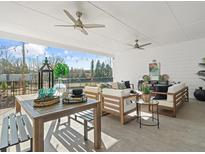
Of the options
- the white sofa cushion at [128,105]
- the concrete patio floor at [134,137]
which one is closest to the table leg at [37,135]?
the concrete patio floor at [134,137]

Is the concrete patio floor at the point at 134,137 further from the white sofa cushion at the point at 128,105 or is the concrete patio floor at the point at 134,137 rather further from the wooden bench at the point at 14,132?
the wooden bench at the point at 14,132

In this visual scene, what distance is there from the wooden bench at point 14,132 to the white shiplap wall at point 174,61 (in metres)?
6.23

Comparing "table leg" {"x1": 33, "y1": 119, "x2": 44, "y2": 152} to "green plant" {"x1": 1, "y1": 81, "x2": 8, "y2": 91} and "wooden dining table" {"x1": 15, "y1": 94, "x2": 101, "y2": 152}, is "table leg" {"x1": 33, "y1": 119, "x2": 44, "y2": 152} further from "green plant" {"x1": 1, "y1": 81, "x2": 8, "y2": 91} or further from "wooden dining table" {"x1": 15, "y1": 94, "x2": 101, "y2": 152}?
"green plant" {"x1": 1, "y1": 81, "x2": 8, "y2": 91}

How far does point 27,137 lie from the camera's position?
1453 mm

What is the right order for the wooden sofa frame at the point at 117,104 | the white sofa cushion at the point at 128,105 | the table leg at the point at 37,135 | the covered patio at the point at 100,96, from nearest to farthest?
the table leg at the point at 37,135 → the covered patio at the point at 100,96 → the wooden sofa frame at the point at 117,104 → the white sofa cushion at the point at 128,105

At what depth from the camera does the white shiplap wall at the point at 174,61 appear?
5348mm

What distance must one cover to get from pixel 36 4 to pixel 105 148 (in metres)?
3.02

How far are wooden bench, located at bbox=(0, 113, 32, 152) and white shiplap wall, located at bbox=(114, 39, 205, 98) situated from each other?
623 centimetres

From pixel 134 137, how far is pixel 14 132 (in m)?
1.91

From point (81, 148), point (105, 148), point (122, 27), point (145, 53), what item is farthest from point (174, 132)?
point (145, 53)

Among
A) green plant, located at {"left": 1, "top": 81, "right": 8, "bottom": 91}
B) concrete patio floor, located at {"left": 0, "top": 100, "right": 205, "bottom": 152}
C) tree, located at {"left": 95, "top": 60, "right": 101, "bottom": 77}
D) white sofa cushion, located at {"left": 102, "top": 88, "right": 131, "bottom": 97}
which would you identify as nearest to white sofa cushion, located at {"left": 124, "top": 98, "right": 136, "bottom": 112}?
white sofa cushion, located at {"left": 102, "top": 88, "right": 131, "bottom": 97}

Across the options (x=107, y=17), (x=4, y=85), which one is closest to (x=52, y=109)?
(x=107, y=17)

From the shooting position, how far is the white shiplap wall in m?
5.35

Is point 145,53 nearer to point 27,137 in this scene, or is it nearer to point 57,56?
point 57,56
